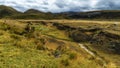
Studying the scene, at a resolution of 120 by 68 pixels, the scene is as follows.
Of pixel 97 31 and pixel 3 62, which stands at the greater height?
pixel 3 62

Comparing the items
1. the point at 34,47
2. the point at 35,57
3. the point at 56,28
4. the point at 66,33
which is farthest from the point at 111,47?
the point at 35,57

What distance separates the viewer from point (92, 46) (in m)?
49.2

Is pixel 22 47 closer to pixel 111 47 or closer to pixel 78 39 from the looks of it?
pixel 111 47

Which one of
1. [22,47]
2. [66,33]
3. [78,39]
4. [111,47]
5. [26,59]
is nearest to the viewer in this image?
[26,59]

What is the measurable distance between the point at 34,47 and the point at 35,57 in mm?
3309

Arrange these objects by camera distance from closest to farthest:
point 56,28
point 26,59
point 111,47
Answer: point 26,59, point 111,47, point 56,28

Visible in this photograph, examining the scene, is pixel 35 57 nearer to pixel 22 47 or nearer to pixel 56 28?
pixel 22 47

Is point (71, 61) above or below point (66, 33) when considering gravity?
above

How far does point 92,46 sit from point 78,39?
6961 mm

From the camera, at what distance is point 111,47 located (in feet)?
155

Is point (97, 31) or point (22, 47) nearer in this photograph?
point (22, 47)

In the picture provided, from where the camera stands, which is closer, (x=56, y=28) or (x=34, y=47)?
(x=34, y=47)

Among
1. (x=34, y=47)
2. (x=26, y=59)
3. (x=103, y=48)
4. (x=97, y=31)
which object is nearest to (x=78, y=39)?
(x=97, y=31)

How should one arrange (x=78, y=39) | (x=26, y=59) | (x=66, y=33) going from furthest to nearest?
(x=66, y=33)
(x=78, y=39)
(x=26, y=59)
